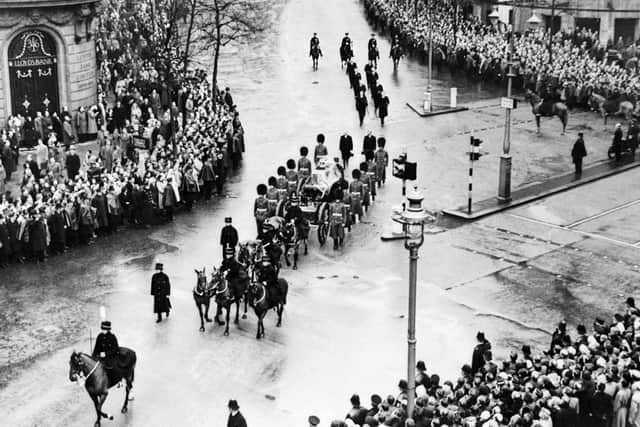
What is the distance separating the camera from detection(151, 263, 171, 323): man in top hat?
23.5 meters

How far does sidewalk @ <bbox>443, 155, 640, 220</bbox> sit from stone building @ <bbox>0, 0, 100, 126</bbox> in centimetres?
1665

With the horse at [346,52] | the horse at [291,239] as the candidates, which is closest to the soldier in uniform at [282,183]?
the horse at [291,239]

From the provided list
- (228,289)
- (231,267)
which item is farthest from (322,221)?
(228,289)

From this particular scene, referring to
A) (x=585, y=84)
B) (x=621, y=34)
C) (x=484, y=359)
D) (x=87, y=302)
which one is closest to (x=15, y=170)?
(x=87, y=302)

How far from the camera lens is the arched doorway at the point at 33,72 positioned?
38.6 m

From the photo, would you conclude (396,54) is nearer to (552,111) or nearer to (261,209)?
(552,111)

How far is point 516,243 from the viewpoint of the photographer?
29.3 meters

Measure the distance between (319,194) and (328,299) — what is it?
5.58m

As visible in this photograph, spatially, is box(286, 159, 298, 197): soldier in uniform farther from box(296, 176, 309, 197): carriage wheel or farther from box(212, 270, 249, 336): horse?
box(212, 270, 249, 336): horse

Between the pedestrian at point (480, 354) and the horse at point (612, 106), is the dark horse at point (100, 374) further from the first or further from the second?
the horse at point (612, 106)

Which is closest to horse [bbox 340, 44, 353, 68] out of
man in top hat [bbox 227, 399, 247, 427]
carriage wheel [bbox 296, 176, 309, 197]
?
carriage wheel [bbox 296, 176, 309, 197]

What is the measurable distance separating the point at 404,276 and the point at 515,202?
7497mm

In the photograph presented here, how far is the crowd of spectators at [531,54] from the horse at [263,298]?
23737 millimetres

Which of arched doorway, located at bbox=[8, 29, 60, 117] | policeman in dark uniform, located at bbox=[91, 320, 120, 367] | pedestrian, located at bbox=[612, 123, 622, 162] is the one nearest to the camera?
policeman in dark uniform, located at bbox=[91, 320, 120, 367]
